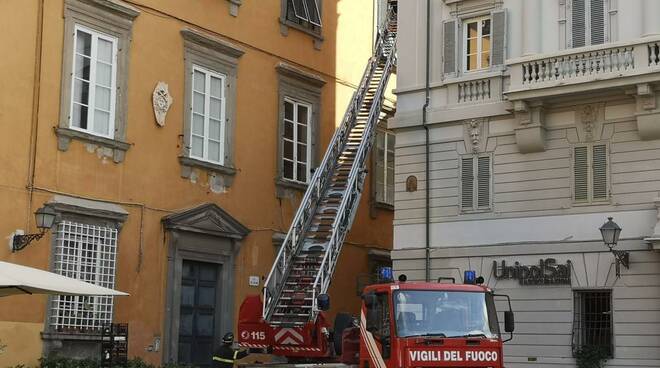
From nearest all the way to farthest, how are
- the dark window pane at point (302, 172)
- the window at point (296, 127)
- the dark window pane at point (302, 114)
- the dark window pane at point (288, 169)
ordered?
1. the window at point (296, 127)
2. the dark window pane at point (288, 169)
3. the dark window pane at point (302, 172)
4. the dark window pane at point (302, 114)

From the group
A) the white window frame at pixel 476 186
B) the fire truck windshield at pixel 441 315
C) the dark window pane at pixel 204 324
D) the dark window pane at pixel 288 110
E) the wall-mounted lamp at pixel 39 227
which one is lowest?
the dark window pane at pixel 204 324

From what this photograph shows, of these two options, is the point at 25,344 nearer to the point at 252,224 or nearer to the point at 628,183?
the point at 252,224

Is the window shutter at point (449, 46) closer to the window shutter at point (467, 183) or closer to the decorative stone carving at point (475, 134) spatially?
the decorative stone carving at point (475, 134)

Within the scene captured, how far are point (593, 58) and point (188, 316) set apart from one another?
32.4ft

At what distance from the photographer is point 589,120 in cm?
2033

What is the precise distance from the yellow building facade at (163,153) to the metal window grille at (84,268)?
0.03 meters

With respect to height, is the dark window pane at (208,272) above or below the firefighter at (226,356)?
above

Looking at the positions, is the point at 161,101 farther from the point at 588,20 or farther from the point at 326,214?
the point at 588,20

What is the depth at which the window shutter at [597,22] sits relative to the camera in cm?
2044

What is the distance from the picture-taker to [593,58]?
65.2 feet

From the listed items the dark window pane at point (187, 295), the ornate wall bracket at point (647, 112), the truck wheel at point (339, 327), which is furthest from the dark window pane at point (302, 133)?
the truck wheel at point (339, 327)

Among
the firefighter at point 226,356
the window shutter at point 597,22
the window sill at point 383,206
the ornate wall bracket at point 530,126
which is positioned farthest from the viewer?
the window sill at point 383,206

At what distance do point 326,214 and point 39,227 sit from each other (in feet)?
20.3

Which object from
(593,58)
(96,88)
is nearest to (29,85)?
(96,88)
